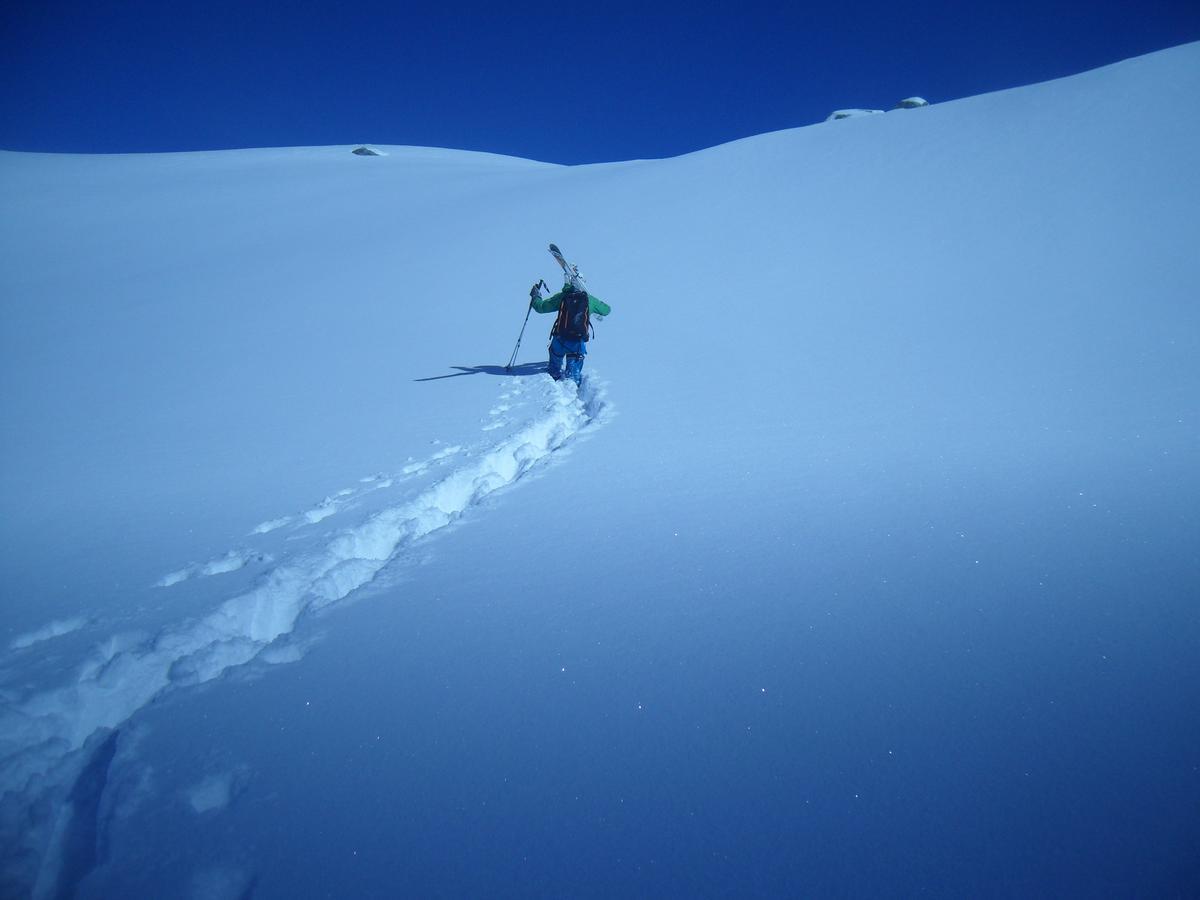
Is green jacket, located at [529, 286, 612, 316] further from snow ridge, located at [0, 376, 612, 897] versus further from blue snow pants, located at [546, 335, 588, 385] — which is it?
snow ridge, located at [0, 376, 612, 897]

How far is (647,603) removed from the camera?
2018mm

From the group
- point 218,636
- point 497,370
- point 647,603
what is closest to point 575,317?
point 497,370

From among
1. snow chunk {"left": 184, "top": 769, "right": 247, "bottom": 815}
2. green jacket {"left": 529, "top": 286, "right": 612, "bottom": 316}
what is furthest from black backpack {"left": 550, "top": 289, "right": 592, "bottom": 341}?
snow chunk {"left": 184, "top": 769, "right": 247, "bottom": 815}

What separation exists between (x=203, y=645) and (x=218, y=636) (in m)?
0.06

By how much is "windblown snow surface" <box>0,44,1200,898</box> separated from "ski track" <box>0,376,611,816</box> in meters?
0.01

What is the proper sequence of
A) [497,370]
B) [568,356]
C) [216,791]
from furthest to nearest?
[497,370] → [568,356] → [216,791]

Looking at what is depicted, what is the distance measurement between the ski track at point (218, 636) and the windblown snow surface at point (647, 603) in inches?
0.5

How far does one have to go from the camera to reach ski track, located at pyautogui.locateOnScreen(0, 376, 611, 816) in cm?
154

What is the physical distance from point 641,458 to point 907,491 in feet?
4.87

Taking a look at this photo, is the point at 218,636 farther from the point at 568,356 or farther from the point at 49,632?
the point at 568,356

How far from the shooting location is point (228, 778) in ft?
4.59

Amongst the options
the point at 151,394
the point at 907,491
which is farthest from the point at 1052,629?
the point at 151,394

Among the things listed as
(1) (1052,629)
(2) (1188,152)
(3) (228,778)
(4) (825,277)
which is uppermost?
(2) (1188,152)

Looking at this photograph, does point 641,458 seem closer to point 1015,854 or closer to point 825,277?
point 1015,854
